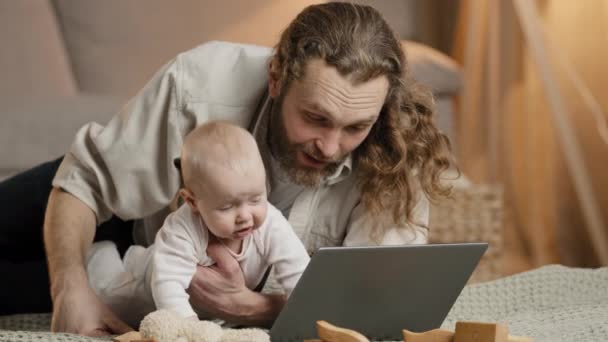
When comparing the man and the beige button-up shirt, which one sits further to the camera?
the beige button-up shirt

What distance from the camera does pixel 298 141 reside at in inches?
58.4

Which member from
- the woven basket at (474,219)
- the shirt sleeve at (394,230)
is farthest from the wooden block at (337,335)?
the woven basket at (474,219)

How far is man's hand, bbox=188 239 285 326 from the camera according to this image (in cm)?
135

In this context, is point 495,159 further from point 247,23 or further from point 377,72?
point 377,72

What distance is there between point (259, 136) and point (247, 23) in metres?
1.48

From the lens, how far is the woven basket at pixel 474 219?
8.82 feet

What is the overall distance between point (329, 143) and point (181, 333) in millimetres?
485

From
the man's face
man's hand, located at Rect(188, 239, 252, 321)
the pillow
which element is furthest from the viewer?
the pillow

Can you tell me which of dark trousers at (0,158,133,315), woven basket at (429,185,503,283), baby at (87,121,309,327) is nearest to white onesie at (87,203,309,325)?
baby at (87,121,309,327)

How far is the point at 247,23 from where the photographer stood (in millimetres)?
3053

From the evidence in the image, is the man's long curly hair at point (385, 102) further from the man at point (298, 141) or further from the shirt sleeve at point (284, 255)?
the shirt sleeve at point (284, 255)

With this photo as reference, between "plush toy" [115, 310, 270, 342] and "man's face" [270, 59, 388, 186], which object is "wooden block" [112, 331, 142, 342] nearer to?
"plush toy" [115, 310, 270, 342]

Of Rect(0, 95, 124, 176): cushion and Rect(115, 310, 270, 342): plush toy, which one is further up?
Rect(115, 310, 270, 342): plush toy

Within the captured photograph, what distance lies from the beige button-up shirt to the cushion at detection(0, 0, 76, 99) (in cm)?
116
